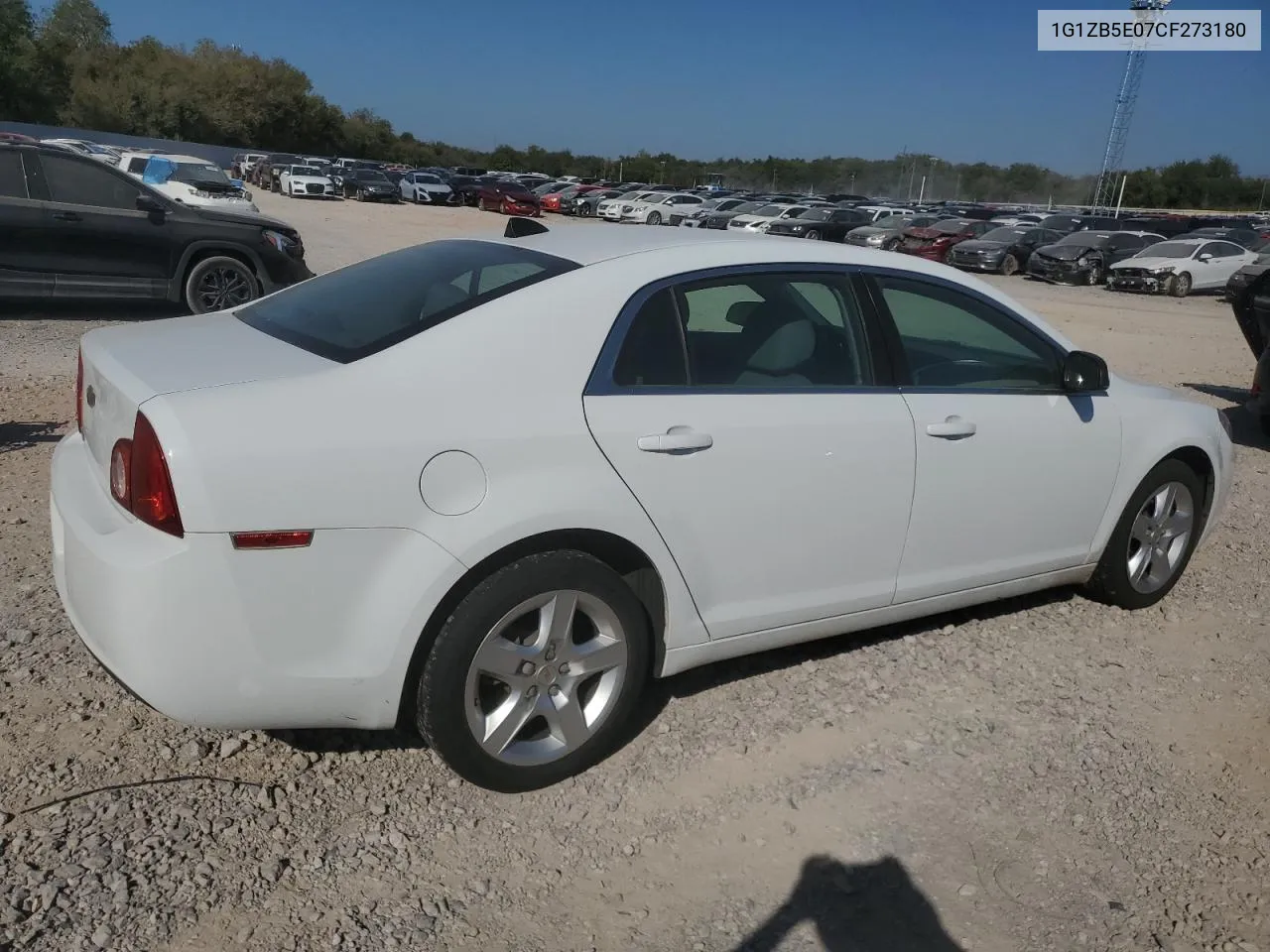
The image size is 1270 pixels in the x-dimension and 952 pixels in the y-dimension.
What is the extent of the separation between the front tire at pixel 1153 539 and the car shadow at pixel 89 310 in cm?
918

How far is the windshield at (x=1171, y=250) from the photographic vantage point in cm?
2453

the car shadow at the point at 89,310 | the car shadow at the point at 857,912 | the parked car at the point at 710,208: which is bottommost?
the parked car at the point at 710,208

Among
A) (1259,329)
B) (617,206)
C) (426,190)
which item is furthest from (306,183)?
(1259,329)

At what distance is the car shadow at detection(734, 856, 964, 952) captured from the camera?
2578 millimetres

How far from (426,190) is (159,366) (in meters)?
46.1

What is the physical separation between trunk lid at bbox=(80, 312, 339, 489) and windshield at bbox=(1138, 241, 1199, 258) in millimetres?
25846

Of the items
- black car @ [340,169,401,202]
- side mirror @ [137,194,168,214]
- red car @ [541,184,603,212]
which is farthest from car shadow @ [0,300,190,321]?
red car @ [541,184,603,212]

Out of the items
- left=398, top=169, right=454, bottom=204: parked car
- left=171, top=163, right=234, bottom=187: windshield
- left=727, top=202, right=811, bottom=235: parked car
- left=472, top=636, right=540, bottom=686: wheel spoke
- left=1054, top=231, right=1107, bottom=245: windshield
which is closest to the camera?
left=472, top=636, right=540, bottom=686: wheel spoke

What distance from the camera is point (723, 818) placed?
9.99 ft

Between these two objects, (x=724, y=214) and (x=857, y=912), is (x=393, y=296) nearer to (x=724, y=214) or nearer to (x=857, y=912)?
(x=857, y=912)

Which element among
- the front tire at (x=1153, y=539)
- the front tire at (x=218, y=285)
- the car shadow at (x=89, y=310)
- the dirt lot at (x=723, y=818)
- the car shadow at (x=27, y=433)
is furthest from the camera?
the car shadow at (x=89, y=310)

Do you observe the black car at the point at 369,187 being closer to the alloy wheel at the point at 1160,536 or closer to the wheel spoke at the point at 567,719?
the alloy wheel at the point at 1160,536

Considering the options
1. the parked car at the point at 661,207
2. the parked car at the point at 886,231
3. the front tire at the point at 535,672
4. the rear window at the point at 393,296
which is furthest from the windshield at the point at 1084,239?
the front tire at the point at 535,672

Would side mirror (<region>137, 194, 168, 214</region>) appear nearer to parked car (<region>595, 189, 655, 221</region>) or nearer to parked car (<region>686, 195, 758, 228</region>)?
parked car (<region>686, 195, 758, 228</region>)
